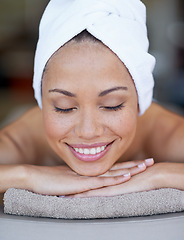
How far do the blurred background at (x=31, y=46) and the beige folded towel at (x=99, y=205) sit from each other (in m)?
4.01

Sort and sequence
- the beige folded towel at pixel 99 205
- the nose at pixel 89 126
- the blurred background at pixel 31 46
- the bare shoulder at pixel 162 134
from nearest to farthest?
the beige folded towel at pixel 99 205 < the nose at pixel 89 126 < the bare shoulder at pixel 162 134 < the blurred background at pixel 31 46

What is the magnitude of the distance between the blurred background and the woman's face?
3822mm

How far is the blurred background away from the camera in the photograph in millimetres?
5316

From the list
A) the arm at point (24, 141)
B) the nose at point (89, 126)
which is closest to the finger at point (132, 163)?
the nose at point (89, 126)

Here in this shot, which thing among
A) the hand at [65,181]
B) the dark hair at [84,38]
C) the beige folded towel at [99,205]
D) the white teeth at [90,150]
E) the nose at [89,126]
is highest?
the dark hair at [84,38]

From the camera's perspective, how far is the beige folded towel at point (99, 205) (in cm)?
89

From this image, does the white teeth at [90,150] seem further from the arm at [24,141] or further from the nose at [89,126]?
the arm at [24,141]

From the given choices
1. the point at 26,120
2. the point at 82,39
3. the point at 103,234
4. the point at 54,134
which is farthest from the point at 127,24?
the point at 26,120

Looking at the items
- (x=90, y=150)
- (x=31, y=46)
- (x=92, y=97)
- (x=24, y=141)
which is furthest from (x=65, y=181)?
(x=31, y=46)

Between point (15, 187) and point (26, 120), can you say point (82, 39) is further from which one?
point (26, 120)

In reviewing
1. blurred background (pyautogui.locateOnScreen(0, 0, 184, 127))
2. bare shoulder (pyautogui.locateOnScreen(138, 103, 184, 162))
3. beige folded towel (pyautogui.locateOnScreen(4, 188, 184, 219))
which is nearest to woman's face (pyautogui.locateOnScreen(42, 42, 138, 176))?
beige folded towel (pyautogui.locateOnScreen(4, 188, 184, 219))

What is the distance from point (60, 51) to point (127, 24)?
0.20 m

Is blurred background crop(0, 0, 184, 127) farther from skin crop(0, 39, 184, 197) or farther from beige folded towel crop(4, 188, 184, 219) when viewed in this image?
beige folded towel crop(4, 188, 184, 219)

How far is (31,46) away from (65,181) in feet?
17.4
